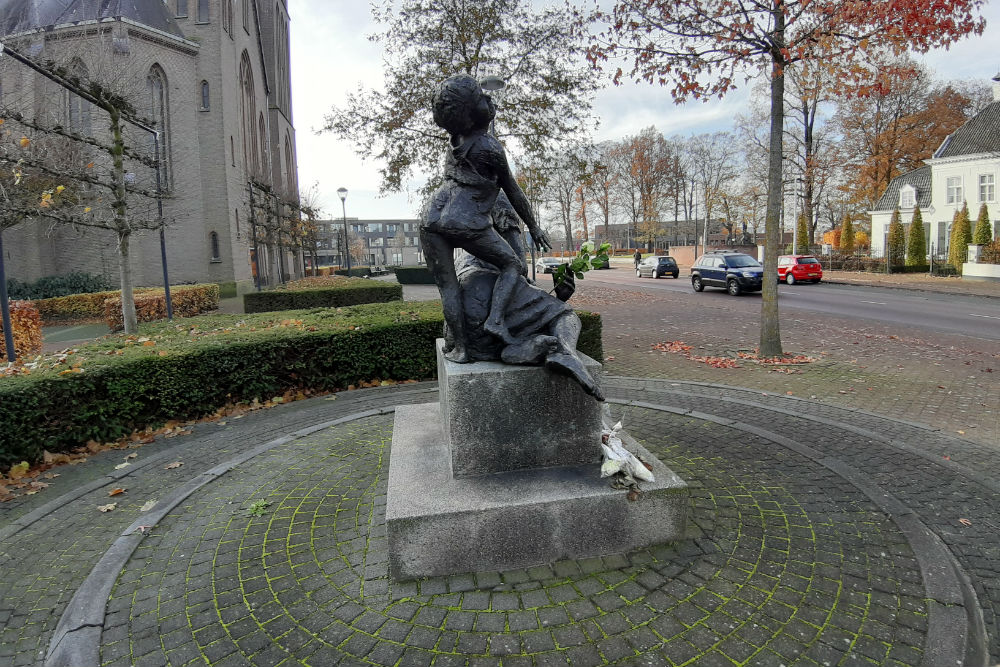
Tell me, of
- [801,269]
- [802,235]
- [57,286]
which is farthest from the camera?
[802,235]

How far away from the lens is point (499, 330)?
3732 millimetres

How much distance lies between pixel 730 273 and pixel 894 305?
6132 millimetres

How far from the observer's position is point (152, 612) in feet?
9.65

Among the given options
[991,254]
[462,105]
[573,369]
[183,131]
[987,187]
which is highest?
[183,131]

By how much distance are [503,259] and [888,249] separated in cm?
3629

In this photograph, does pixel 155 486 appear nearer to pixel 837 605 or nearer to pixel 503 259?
pixel 503 259

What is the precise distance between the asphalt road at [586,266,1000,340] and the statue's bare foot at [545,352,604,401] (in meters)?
12.5

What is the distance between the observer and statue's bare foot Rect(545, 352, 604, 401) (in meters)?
3.34

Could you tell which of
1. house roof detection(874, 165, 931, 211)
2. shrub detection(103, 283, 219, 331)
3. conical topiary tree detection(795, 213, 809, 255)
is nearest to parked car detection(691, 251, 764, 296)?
conical topiary tree detection(795, 213, 809, 255)

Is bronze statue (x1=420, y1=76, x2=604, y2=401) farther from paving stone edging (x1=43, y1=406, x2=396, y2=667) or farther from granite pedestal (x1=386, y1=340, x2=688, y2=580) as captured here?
paving stone edging (x1=43, y1=406, x2=396, y2=667)

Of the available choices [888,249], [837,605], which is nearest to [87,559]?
[837,605]

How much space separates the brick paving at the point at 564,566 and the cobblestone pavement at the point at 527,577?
13 millimetres

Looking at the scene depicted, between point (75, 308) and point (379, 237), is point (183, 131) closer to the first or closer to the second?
point (75, 308)

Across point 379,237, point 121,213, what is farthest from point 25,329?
point 379,237
